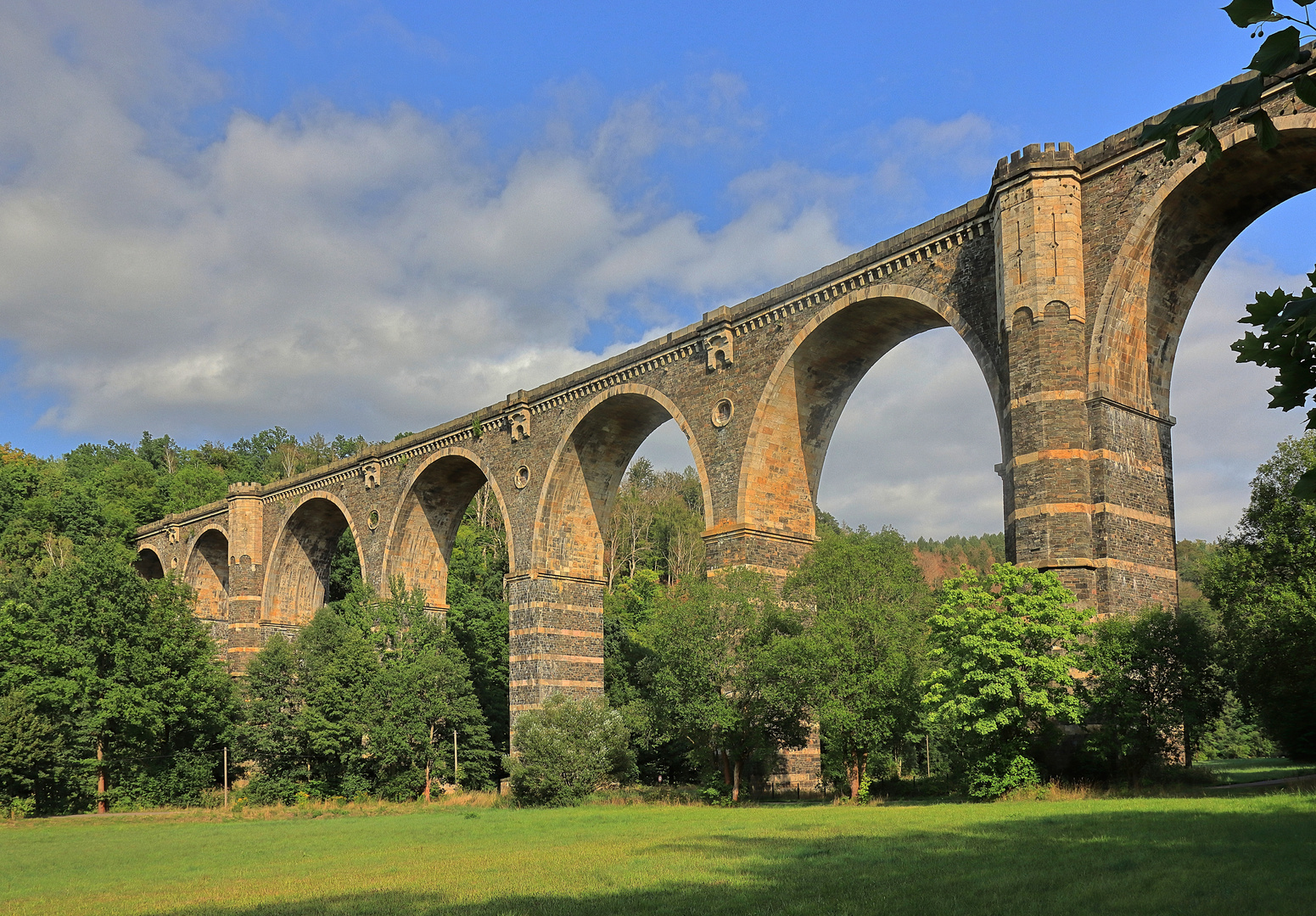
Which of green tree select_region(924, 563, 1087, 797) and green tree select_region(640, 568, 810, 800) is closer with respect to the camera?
green tree select_region(924, 563, 1087, 797)

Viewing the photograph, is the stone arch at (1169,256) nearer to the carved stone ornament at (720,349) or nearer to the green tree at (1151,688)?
the green tree at (1151,688)

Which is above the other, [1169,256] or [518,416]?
[518,416]

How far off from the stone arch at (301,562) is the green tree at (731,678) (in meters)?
25.6

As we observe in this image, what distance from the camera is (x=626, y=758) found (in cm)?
3067

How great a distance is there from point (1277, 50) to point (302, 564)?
49.1m

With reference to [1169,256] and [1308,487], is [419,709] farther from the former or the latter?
[1308,487]

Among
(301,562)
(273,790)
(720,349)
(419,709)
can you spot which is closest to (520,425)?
(720,349)

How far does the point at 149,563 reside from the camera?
60.8 meters

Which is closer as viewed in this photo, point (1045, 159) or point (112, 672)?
point (1045, 159)

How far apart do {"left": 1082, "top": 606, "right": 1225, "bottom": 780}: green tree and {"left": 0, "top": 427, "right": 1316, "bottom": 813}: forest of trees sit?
0.04 metres

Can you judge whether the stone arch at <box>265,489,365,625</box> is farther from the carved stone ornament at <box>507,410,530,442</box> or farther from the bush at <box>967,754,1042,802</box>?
the bush at <box>967,754,1042,802</box>

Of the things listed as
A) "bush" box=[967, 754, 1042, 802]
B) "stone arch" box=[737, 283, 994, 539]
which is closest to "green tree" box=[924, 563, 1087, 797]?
"bush" box=[967, 754, 1042, 802]

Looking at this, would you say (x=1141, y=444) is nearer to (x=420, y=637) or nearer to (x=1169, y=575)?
(x=1169, y=575)

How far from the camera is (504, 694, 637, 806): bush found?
29.1 meters
